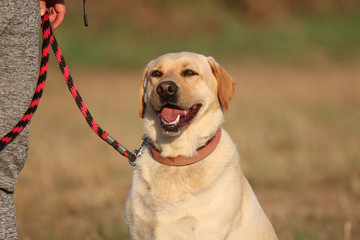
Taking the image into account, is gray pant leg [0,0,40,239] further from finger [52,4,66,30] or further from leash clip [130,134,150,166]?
leash clip [130,134,150,166]

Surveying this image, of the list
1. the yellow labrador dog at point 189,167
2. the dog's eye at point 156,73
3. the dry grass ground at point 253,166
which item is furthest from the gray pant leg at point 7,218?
the dry grass ground at point 253,166

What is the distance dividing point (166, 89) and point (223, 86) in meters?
0.38

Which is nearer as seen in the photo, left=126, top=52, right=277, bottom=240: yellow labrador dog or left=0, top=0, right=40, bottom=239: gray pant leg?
left=0, top=0, right=40, bottom=239: gray pant leg

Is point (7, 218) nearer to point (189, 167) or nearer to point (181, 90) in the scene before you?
point (189, 167)

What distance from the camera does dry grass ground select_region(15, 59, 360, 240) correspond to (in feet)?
16.1

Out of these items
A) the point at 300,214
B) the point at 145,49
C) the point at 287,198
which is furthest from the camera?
the point at 145,49

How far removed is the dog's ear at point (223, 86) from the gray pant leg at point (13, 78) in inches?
49.0

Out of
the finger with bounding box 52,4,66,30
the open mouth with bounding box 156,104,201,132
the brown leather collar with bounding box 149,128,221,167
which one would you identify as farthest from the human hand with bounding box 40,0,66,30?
the brown leather collar with bounding box 149,128,221,167

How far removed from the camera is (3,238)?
2.62 metres

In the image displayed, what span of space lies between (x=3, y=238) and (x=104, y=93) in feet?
32.2

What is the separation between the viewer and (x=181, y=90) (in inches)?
136

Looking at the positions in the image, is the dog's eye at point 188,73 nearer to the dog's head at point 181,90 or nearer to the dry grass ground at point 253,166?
the dog's head at point 181,90

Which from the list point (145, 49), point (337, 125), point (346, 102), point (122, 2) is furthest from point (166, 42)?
point (337, 125)

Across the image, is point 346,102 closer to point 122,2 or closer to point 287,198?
point 287,198
